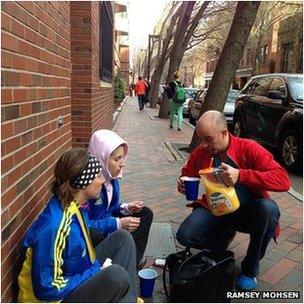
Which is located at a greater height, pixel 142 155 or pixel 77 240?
pixel 77 240

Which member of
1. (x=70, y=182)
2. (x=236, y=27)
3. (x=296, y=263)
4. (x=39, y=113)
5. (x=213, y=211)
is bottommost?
(x=296, y=263)

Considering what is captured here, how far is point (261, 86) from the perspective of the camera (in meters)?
10.5

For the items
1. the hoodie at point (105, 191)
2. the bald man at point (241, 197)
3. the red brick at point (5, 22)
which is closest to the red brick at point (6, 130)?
the red brick at point (5, 22)

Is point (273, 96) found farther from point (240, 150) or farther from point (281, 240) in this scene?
point (240, 150)

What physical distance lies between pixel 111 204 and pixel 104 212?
0.11 m

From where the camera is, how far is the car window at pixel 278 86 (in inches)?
355

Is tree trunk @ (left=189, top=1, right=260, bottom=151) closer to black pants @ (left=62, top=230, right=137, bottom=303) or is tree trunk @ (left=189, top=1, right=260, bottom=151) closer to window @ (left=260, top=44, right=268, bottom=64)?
black pants @ (left=62, top=230, right=137, bottom=303)

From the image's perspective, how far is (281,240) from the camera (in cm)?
447

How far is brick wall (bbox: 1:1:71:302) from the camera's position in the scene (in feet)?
7.32

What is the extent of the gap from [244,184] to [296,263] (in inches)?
43.7

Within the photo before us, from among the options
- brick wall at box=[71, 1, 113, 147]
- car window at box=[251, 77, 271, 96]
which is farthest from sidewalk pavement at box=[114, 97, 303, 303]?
car window at box=[251, 77, 271, 96]

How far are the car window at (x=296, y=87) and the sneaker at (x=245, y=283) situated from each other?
587cm

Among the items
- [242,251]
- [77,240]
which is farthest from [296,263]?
[77,240]

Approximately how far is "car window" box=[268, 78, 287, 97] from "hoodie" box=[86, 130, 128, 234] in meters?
6.34
